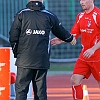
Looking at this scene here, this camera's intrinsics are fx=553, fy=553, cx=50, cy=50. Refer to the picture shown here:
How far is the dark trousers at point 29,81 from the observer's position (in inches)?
326

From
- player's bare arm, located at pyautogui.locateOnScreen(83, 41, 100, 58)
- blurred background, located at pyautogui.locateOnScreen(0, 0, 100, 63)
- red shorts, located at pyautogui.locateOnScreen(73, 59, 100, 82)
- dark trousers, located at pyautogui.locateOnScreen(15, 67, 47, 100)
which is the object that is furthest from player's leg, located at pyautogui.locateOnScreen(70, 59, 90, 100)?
blurred background, located at pyautogui.locateOnScreen(0, 0, 100, 63)

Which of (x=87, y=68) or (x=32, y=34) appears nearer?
(x=32, y=34)

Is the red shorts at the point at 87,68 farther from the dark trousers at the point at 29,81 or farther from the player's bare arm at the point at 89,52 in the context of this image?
the dark trousers at the point at 29,81

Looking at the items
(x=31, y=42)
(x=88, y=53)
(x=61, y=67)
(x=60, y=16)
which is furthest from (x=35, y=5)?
(x=60, y=16)

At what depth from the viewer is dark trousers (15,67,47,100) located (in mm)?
8281

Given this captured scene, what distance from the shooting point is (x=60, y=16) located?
58.6 ft

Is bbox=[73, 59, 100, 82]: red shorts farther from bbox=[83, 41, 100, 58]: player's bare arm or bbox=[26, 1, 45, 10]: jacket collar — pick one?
bbox=[26, 1, 45, 10]: jacket collar

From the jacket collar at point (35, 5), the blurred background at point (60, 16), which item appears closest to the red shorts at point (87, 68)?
the jacket collar at point (35, 5)

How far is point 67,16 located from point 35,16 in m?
9.71

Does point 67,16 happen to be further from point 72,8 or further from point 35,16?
point 35,16

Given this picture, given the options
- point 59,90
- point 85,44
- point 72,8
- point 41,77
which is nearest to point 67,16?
point 72,8

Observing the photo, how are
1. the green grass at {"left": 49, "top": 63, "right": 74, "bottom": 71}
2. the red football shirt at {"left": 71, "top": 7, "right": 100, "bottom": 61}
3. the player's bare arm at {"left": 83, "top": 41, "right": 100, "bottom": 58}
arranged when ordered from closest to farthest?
the player's bare arm at {"left": 83, "top": 41, "right": 100, "bottom": 58}
the red football shirt at {"left": 71, "top": 7, "right": 100, "bottom": 61}
the green grass at {"left": 49, "top": 63, "right": 74, "bottom": 71}

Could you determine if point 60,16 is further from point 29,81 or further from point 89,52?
point 29,81

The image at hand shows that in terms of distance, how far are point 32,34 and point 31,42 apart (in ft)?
0.39
